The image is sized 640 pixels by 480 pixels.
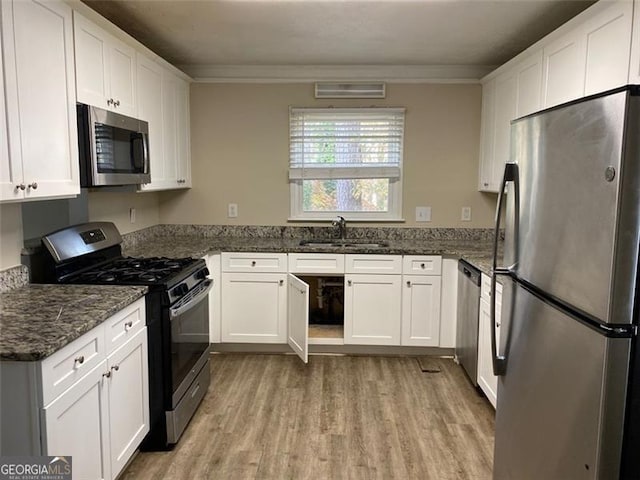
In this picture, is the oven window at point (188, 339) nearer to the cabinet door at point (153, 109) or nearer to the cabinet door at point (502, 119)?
the cabinet door at point (153, 109)

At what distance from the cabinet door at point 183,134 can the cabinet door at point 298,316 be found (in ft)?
4.05

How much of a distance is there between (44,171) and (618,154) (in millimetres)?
2065

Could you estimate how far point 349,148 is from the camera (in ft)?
13.5

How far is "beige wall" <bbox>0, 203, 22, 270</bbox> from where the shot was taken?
7.23ft

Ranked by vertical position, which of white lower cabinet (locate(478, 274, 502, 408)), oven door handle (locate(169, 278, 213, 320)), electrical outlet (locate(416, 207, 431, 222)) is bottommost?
white lower cabinet (locate(478, 274, 502, 408))

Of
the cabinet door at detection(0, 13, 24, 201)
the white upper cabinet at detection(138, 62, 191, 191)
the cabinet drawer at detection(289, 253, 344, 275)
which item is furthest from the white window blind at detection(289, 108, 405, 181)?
the cabinet door at detection(0, 13, 24, 201)

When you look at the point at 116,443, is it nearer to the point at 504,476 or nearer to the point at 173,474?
the point at 173,474

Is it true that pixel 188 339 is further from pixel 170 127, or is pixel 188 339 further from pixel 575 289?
pixel 575 289

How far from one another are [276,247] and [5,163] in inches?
84.2

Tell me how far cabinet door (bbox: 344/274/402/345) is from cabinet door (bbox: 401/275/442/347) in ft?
0.18

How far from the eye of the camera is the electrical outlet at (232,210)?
13.9ft

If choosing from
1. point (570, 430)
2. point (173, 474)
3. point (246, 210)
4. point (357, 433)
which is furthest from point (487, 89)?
point (173, 474)

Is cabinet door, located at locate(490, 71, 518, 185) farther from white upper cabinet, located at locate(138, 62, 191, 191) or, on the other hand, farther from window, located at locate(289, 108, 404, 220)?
white upper cabinet, located at locate(138, 62, 191, 191)

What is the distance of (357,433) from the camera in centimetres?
271
